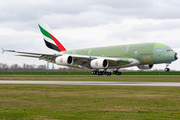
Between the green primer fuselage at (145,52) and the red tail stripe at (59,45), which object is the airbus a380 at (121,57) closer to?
the green primer fuselage at (145,52)

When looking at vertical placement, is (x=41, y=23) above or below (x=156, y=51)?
above

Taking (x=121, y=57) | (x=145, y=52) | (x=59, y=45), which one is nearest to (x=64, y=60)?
(x=121, y=57)

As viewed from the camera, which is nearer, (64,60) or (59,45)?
(64,60)

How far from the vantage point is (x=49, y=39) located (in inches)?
2469

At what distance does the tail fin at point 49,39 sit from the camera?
6256 cm

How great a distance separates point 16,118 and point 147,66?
45091 mm

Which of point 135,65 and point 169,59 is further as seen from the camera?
point 135,65

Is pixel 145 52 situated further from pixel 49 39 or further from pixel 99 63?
pixel 49 39

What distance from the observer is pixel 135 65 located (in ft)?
170

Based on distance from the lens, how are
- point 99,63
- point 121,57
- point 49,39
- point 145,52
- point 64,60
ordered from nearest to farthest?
1. point 64,60
2. point 145,52
3. point 99,63
4. point 121,57
5. point 49,39

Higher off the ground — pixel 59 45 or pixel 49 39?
pixel 49 39

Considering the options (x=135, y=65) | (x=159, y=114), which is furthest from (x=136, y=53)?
(x=159, y=114)

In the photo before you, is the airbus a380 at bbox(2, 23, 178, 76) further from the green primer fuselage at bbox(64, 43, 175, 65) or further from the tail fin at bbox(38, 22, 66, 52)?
the tail fin at bbox(38, 22, 66, 52)

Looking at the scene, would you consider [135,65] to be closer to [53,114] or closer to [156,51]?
[156,51]
